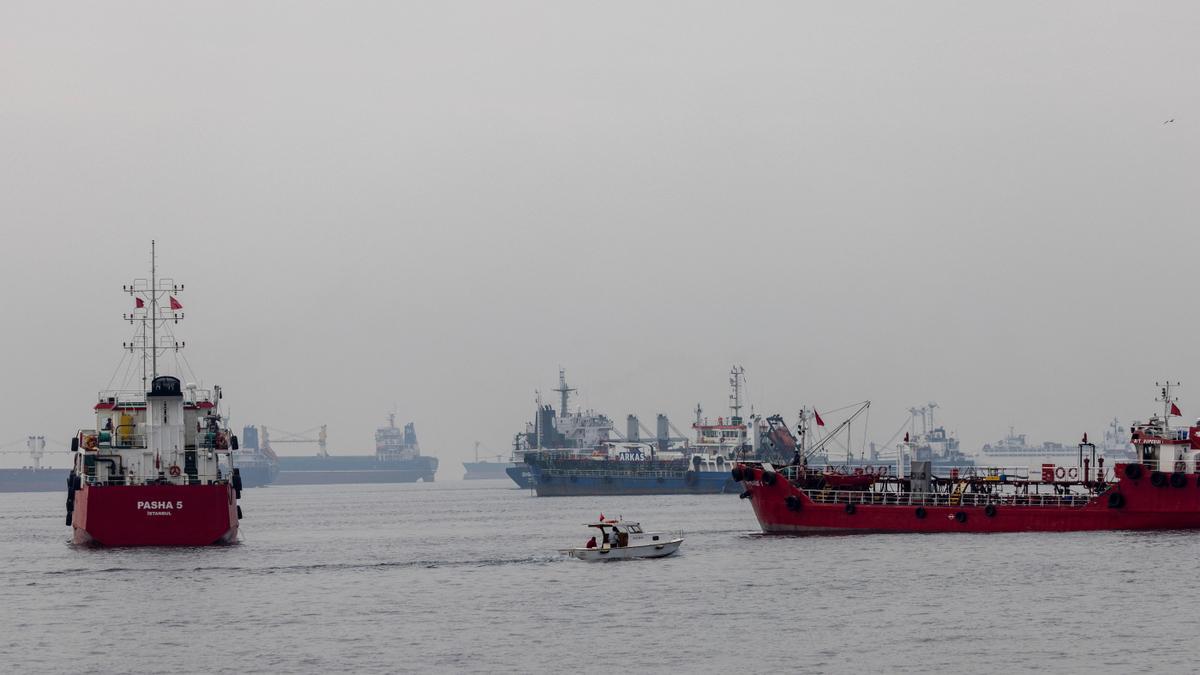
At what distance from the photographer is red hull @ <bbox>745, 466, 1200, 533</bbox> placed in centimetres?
8644

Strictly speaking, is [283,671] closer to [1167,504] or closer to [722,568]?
[722,568]

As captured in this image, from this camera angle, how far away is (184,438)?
85000 millimetres

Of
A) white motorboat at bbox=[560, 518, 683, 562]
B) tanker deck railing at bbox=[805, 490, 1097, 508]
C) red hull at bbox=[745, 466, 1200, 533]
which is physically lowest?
white motorboat at bbox=[560, 518, 683, 562]

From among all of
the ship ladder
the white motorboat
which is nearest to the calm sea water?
the white motorboat

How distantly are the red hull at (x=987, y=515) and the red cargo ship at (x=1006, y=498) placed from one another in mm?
52

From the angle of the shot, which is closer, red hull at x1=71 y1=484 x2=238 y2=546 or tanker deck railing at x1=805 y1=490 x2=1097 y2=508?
red hull at x1=71 y1=484 x2=238 y2=546

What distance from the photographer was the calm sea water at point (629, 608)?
49438mm

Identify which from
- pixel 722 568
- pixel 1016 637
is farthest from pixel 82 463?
pixel 1016 637

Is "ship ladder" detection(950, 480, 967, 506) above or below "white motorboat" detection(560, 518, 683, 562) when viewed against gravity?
above

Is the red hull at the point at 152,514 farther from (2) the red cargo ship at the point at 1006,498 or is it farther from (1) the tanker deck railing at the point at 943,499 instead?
(1) the tanker deck railing at the point at 943,499

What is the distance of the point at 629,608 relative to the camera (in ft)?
198

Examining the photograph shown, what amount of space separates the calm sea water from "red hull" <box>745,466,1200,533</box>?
1.83 metres

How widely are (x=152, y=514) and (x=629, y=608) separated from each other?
95.8ft

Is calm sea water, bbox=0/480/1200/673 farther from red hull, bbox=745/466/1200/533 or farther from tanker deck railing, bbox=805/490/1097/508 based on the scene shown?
tanker deck railing, bbox=805/490/1097/508
